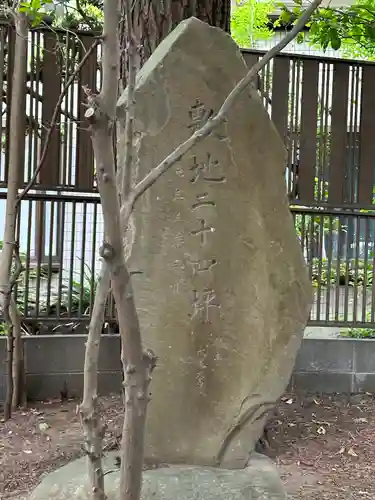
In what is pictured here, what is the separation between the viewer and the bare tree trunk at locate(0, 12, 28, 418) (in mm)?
4398

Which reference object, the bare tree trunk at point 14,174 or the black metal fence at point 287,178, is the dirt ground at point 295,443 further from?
the black metal fence at point 287,178

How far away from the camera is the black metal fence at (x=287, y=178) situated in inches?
195

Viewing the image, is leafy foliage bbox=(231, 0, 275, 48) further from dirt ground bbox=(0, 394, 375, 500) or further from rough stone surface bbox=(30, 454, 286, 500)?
rough stone surface bbox=(30, 454, 286, 500)

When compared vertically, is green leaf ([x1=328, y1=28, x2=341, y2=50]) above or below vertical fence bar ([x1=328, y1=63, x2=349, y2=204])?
above

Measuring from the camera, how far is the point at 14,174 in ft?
14.9

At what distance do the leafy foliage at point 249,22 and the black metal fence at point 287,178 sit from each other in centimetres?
400

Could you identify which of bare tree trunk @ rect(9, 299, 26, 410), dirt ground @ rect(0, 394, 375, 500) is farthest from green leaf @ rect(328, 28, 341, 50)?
bare tree trunk @ rect(9, 299, 26, 410)

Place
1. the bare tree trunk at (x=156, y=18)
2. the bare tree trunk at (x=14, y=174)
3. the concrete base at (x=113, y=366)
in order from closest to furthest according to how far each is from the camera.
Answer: the bare tree trunk at (x=156, y=18) → the bare tree trunk at (x=14, y=174) → the concrete base at (x=113, y=366)

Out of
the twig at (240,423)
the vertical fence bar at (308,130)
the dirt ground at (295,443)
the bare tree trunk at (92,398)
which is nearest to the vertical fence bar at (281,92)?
the vertical fence bar at (308,130)

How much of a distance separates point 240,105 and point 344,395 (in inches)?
123

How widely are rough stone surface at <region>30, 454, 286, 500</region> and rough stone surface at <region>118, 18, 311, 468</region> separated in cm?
12

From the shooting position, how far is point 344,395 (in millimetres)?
5289

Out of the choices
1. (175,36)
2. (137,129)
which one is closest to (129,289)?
(137,129)

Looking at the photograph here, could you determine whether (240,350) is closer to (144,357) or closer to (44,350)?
(144,357)
